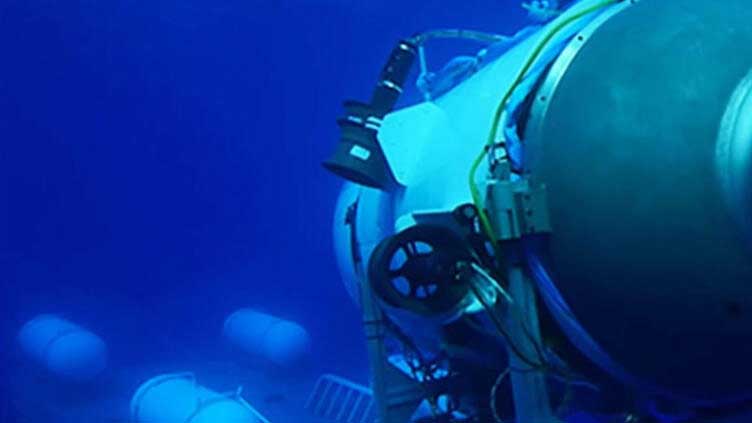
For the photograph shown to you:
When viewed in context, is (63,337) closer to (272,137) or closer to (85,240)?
(85,240)

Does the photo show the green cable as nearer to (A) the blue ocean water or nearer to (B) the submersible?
(B) the submersible

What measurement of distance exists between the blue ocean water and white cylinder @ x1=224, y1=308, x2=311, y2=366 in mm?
608

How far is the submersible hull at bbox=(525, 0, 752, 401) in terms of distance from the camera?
1321 millimetres

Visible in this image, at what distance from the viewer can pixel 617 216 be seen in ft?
4.58

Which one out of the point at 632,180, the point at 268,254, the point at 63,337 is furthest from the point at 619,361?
the point at 268,254

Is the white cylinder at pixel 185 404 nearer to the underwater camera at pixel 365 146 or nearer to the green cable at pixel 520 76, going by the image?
the underwater camera at pixel 365 146

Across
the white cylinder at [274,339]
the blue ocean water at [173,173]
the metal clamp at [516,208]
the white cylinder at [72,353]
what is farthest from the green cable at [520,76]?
the blue ocean water at [173,173]

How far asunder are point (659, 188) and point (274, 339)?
173 inches

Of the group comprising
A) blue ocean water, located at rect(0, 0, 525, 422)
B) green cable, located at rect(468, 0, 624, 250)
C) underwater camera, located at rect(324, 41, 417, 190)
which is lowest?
green cable, located at rect(468, 0, 624, 250)

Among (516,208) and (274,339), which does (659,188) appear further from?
(274,339)

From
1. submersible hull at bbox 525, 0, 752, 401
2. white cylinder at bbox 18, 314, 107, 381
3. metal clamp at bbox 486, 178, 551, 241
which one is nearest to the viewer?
submersible hull at bbox 525, 0, 752, 401

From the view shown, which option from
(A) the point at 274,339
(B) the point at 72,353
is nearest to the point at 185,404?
(A) the point at 274,339

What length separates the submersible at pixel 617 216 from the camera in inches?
52.4

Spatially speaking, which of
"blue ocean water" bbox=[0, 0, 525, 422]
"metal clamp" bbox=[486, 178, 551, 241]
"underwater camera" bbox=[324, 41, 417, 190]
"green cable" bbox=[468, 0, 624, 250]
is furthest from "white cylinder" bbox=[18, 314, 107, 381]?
"metal clamp" bbox=[486, 178, 551, 241]
